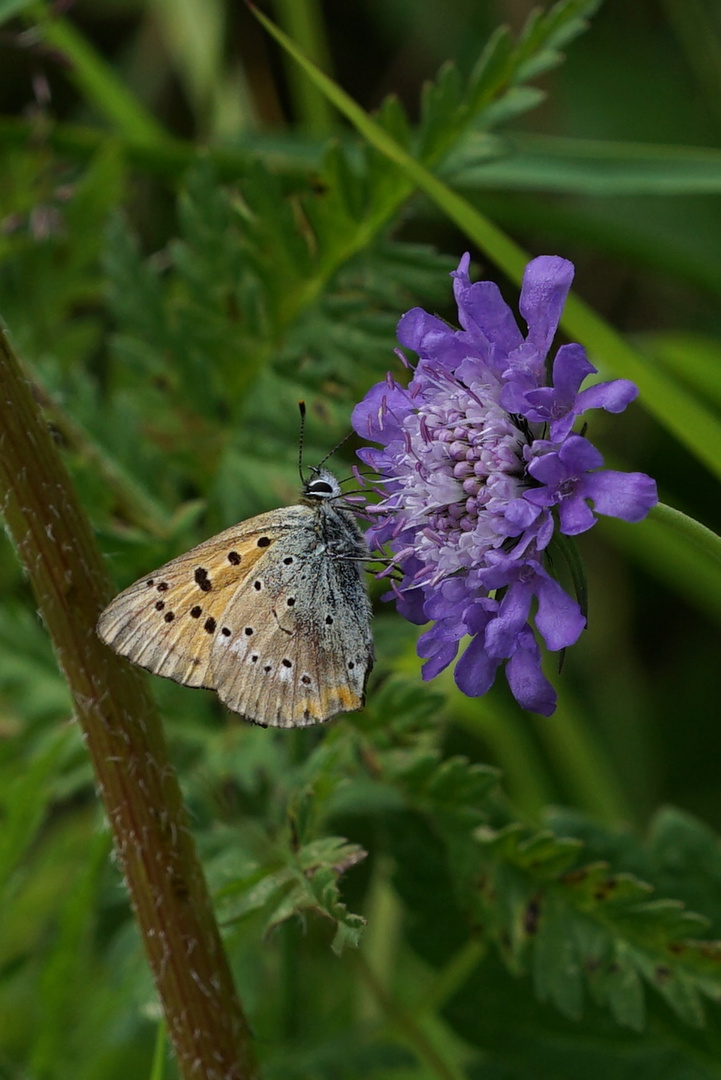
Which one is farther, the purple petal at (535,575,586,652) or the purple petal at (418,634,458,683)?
the purple petal at (418,634,458,683)

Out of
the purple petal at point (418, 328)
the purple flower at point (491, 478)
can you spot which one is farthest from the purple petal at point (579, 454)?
the purple petal at point (418, 328)

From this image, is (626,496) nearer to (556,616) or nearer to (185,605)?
(556,616)

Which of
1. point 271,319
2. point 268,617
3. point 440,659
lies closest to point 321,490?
point 268,617

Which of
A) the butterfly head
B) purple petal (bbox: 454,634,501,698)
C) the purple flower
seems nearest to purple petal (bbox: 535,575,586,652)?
the purple flower

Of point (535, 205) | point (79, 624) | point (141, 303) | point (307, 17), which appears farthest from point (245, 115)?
point (79, 624)

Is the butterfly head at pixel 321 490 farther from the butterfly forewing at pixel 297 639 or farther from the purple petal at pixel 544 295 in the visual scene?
the purple petal at pixel 544 295

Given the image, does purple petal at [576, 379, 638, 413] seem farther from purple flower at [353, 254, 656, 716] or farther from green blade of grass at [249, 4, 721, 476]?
green blade of grass at [249, 4, 721, 476]

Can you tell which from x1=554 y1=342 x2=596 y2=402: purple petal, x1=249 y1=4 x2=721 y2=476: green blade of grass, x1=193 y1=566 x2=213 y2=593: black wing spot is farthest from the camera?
x1=249 y1=4 x2=721 y2=476: green blade of grass

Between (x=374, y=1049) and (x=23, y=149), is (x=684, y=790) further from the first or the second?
(x=23, y=149)
